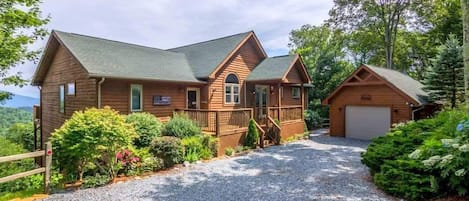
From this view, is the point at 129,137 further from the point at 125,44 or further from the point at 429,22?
the point at 429,22

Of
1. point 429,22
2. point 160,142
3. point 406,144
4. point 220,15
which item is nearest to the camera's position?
point 406,144

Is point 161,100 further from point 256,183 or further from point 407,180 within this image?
point 407,180

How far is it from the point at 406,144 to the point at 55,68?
622 inches

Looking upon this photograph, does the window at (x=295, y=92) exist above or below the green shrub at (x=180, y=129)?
above

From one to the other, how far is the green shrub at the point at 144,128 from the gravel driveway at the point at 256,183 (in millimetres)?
1944

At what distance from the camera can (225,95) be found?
15297 mm

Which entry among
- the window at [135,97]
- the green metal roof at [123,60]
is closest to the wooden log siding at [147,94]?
the window at [135,97]

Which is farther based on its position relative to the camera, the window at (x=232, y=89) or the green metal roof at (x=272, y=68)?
the window at (x=232, y=89)

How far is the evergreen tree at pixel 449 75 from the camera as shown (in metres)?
13.5

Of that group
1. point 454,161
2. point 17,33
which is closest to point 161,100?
point 17,33

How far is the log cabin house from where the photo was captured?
11.3m

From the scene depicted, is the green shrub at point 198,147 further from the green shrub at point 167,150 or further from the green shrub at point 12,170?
the green shrub at point 12,170

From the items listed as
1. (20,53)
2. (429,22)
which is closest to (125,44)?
(20,53)

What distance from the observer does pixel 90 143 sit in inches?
262
